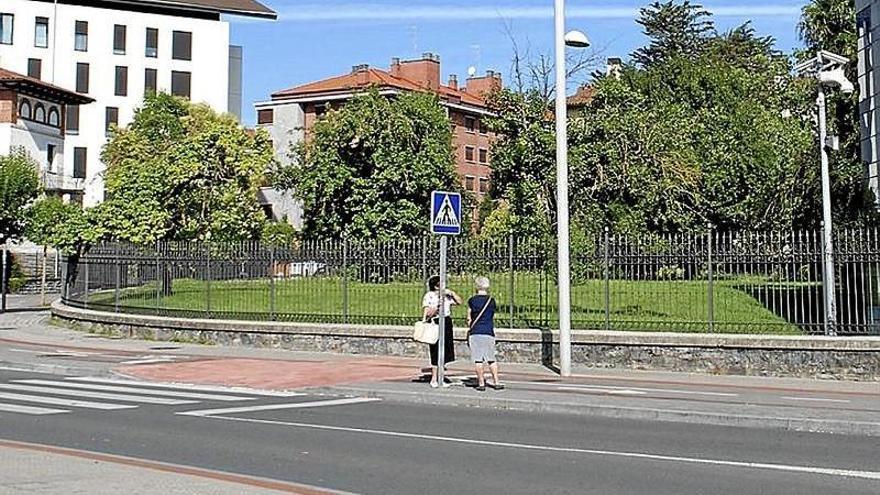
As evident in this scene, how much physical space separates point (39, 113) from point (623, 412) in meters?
61.7

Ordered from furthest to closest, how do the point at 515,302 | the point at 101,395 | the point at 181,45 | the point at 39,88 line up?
→ 1. the point at 181,45
2. the point at 39,88
3. the point at 515,302
4. the point at 101,395

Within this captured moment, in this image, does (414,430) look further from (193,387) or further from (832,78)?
(832,78)

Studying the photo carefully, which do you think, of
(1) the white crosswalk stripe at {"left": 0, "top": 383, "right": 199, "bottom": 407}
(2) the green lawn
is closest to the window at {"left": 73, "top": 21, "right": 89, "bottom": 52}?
(2) the green lawn

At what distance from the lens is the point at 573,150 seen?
35438 mm

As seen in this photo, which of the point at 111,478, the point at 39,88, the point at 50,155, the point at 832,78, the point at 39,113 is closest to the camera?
the point at 111,478

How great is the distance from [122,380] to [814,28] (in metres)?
30.2

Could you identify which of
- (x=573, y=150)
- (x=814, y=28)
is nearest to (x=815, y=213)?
(x=573, y=150)

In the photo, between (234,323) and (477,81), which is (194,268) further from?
(477,81)

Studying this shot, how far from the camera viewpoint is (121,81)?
7856 centimetres

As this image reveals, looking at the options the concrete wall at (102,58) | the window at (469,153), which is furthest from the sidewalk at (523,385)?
the window at (469,153)

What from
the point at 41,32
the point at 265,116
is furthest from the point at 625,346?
the point at 265,116

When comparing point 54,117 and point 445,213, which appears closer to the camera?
point 445,213

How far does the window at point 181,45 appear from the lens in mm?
79812

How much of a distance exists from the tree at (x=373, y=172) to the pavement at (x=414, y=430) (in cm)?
2859
